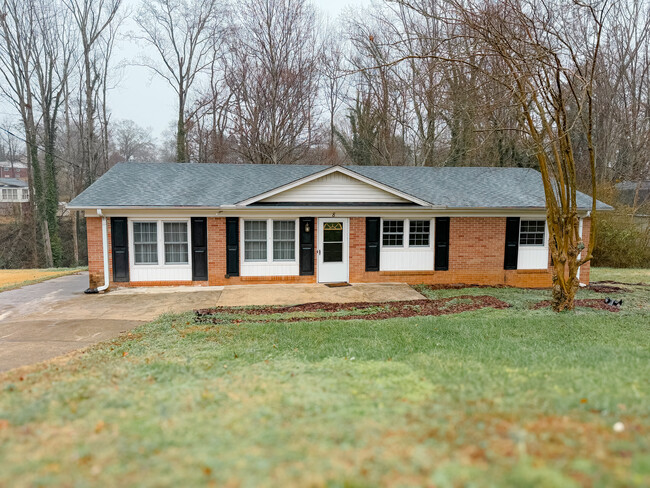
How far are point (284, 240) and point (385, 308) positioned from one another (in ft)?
13.5

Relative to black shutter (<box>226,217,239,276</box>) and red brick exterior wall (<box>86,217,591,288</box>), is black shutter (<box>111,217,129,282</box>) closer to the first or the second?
red brick exterior wall (<box>86,217,591,288</box>)

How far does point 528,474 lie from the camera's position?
251cm

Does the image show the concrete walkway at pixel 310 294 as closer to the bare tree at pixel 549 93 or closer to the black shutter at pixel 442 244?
the black shutter at pixel 442 244

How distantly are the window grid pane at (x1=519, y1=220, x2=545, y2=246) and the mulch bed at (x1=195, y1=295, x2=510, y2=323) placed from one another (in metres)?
3.77

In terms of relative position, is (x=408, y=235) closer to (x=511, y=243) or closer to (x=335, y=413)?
(x=511, y=243)

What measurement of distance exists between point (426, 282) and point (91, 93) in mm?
24600

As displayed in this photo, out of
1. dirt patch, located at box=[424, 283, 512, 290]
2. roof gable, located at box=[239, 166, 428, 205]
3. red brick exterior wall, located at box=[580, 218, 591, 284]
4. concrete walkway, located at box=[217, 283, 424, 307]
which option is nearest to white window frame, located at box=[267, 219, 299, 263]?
roof gable, located at box=[239, 166, 428, 205]

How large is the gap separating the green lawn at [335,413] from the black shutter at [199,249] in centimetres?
508

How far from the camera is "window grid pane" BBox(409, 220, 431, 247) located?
41.9 feet

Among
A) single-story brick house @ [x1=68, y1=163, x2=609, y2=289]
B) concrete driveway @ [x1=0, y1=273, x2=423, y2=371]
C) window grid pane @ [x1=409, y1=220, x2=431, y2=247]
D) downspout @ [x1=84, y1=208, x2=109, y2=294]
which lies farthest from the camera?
window grid pane @ [x1=409, y1=220, x2=431, y2=247]

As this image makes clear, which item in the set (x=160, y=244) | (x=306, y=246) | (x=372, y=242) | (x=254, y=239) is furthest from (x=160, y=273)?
(x=372, y=242)

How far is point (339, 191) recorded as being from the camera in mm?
12078

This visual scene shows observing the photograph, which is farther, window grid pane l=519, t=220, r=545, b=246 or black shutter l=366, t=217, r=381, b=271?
window grid pane l=519, t=220, r=545, b=246

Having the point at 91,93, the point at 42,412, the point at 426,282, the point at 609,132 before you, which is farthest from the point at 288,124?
the point at 42,412
